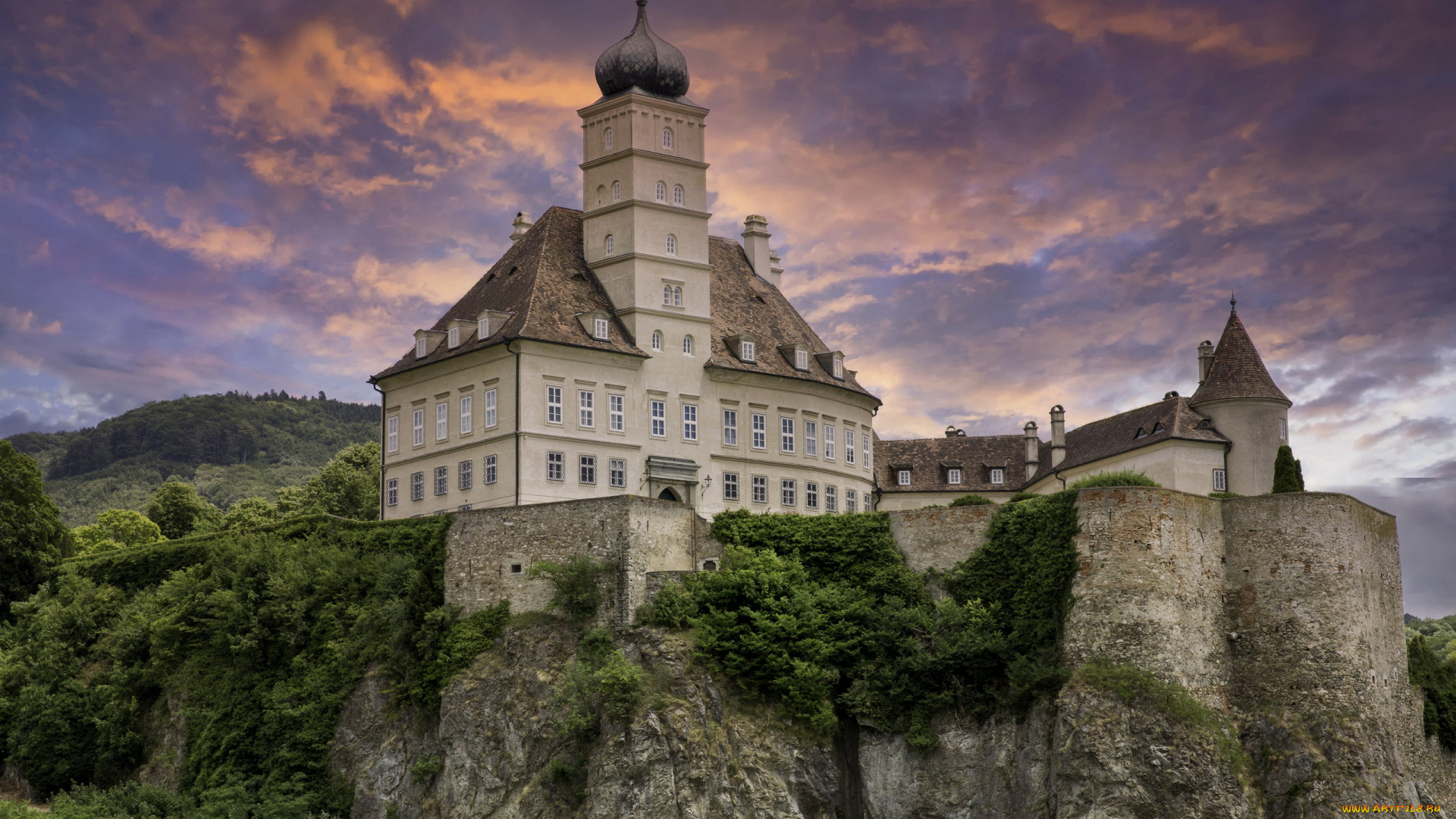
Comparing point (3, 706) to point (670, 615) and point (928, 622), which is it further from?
point (928, 622)

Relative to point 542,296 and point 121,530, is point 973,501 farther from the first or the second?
point 121,530

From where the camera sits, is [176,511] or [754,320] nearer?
[754,320]

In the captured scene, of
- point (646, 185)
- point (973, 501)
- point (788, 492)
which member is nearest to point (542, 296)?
point (646, 185)

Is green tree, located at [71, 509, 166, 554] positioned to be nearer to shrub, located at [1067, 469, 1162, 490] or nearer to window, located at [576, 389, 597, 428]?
window, located at [576, 389, 597, 428]

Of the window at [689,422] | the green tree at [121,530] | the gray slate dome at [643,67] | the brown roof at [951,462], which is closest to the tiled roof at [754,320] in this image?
the window at [689,422]

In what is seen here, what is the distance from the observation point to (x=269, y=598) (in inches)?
2314

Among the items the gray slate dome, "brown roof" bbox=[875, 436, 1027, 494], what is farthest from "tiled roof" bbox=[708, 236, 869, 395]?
"brown roof" bbox=[875, 436, 1027, 494]

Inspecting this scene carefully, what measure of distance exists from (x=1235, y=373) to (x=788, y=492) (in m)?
21.8

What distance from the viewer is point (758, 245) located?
3100 inches

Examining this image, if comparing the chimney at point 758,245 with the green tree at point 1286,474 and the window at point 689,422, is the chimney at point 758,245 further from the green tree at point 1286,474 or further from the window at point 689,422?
the green tree at point 1286,474

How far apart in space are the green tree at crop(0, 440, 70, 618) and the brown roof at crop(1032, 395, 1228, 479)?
5061 cm

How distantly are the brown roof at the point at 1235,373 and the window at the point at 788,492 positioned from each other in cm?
1972

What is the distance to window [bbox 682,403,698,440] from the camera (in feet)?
216

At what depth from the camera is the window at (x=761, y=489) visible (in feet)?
221
